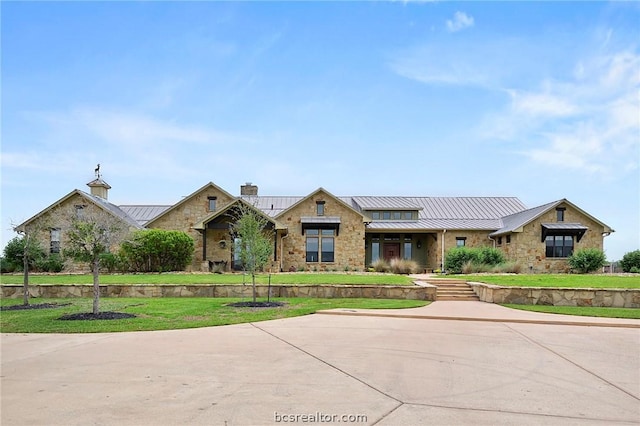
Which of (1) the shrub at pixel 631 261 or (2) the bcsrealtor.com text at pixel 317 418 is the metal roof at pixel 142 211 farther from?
(2) the bcsrealtor.com text at pixel 317 418

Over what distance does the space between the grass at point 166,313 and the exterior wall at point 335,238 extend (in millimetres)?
15246

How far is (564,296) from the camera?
51.9 feet

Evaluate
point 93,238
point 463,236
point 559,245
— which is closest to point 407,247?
point 463,236

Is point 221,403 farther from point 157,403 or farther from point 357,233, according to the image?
point 357,233

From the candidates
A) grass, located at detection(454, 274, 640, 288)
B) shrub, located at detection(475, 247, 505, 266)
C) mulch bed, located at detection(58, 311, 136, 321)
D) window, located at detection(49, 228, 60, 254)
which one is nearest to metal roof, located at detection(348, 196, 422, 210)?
shrub, located at detection(475, 247, 505, 266)

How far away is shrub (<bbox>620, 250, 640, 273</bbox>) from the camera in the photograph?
30.2 metres

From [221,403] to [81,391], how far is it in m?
1.68

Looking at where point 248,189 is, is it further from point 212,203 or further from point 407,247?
point 407,247

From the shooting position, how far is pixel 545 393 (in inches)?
229

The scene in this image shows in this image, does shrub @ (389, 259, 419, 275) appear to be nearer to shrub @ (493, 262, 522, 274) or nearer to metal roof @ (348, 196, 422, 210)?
shrub @ (493, 262, 522, 274)

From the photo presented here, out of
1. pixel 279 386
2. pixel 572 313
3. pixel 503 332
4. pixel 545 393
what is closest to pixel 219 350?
pixel 279 386

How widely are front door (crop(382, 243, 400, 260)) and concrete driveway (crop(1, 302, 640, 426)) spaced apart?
82.9 feet

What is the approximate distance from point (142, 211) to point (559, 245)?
1201 inches

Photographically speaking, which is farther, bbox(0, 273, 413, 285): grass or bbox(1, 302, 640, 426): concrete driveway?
bbox(0, 273, 413, 285): grass
